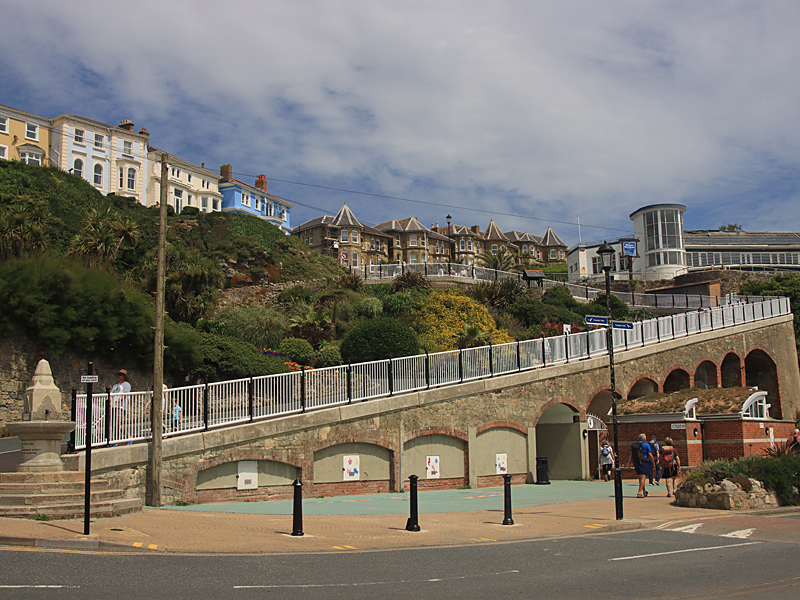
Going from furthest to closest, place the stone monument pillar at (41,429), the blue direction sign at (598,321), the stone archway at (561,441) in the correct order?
the stone archway at (561,441) → the blue direction sign at (598,321) → the stone monument pillar at (41,429)

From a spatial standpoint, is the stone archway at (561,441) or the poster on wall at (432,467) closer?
the poster on wall at (432,467)

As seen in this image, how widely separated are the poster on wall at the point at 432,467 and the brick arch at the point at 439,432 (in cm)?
73

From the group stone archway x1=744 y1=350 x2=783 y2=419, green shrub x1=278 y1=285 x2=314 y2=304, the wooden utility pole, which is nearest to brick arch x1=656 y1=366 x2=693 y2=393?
stone archway x1=744 y1=350 x2=783 y2=419

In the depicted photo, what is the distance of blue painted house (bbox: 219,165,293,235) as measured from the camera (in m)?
71.6

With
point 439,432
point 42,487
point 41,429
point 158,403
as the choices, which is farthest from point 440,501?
point 41,429

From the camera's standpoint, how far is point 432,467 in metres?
19.5

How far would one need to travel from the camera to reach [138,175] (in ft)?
188

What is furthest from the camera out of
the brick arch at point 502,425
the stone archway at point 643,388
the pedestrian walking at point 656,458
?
the stone archway at point 643,388

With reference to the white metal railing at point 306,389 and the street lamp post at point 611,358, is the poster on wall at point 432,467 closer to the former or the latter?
the white metal railing at point 306,389

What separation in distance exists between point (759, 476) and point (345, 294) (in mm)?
24984

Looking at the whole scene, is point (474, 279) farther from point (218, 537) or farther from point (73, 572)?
point (73, 572)

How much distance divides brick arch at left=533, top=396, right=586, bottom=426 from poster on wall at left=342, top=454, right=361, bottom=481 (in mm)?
7243

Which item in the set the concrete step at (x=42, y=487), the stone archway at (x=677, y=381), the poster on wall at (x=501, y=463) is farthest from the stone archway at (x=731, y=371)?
the concrete step at (x=42, y=487)

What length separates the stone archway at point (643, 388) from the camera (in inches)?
1113
